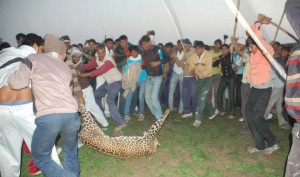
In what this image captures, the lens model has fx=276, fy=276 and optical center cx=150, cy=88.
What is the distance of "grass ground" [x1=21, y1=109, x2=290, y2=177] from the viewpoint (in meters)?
4.75

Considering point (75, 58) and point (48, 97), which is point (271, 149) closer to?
point (48, 97)

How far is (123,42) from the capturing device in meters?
8.95

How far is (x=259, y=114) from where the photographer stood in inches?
200

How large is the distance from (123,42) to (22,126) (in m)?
5.54

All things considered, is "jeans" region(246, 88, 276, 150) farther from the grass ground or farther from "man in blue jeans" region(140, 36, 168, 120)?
"man in blue jeans" region(140, 36, 168, 120)

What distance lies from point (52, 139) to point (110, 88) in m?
3.67

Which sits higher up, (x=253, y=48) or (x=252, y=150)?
(x=253, y=48)

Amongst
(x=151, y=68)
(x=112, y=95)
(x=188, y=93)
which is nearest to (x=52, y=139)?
(x=112, y=95)

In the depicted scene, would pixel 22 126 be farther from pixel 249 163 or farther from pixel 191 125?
pixel 191 125

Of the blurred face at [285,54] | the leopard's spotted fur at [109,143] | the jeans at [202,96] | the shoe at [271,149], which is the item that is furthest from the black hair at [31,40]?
the blurred face at [285,54]

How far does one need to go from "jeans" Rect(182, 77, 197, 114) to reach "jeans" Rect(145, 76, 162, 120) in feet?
4.66

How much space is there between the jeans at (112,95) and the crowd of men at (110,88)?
0.03 meters

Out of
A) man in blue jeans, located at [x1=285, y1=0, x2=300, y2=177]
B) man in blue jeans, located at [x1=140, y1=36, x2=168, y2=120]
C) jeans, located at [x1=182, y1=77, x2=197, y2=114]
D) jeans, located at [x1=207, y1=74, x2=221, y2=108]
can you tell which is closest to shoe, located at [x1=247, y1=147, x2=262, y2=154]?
man in blue jeans, located at [x1=285, y1=0, x2=300, y2=177]

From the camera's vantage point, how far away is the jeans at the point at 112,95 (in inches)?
272
